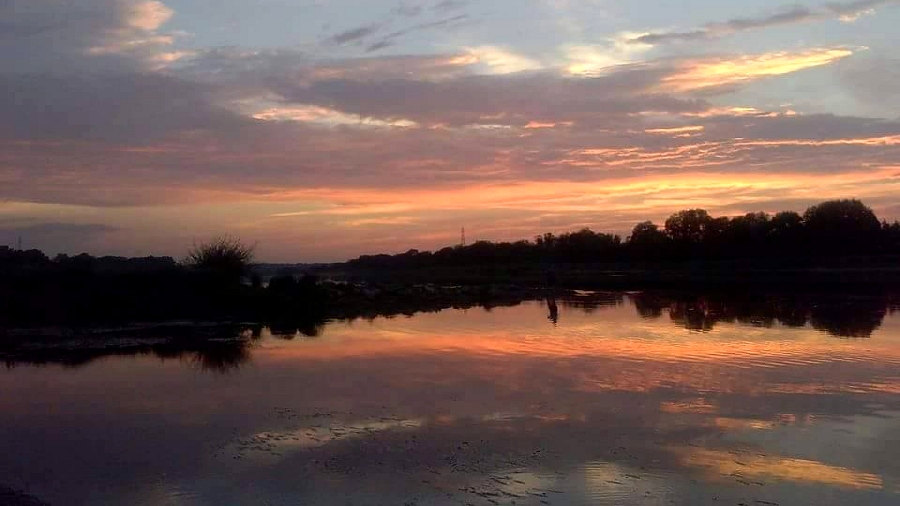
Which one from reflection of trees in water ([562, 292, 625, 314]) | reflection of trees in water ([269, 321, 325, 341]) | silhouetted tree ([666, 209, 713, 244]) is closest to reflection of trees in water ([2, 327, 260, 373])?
reflection of trees in water ([269, 321, 325, 341])

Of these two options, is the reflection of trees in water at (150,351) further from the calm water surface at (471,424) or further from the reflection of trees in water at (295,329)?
the reflection of trees in water at (295,329)

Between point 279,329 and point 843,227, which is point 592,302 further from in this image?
point 843,227

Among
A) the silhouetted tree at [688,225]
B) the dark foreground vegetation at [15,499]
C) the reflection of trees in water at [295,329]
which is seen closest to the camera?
the dark foreground vegetation at [15,499]

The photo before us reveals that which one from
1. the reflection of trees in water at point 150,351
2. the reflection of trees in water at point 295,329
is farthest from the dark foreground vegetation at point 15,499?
the reflection of trees in water at point 295,329

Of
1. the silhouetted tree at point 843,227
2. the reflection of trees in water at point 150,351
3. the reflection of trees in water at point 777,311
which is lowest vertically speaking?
the reflection of trees in water at point 150,351

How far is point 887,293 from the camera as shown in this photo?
42125 mm

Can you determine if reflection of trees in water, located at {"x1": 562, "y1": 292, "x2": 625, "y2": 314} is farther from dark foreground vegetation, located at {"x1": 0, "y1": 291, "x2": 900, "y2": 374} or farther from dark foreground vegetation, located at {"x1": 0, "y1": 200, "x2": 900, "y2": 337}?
dark foreground vegetation, located at {"x1": 0, "y1": 200, "x2": 900, "y2": 337}

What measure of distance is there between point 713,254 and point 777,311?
58750mm

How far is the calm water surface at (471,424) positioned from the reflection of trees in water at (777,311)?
3.85 metres

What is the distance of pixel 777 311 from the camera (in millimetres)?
31094

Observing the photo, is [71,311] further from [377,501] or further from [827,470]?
[827,470]

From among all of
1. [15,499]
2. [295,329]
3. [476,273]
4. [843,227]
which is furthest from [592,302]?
[476,273]

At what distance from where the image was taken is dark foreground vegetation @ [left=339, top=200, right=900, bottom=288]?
A: 238 feet

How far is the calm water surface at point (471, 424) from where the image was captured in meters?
8.80
